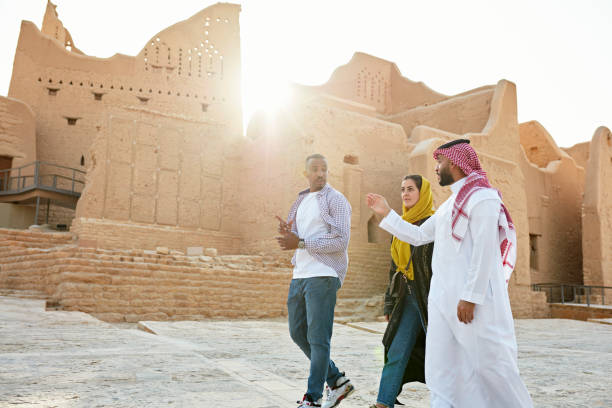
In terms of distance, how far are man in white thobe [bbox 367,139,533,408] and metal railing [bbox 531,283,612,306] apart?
16.4 m

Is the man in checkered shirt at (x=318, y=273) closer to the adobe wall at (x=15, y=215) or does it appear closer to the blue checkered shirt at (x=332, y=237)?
the blue checkered shirt at (x=332, y=237)

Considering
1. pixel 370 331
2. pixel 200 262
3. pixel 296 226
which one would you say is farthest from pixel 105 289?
pixel 296 226

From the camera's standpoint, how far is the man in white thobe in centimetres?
238

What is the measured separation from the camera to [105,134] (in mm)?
17828

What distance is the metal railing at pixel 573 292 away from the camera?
17344 mm

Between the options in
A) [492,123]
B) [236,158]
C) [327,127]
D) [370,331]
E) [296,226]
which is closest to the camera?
[296,226]

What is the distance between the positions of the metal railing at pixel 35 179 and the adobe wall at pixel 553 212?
1774 centimetres

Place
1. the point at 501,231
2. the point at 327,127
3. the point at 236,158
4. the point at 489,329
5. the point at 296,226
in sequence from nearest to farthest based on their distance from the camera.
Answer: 1. the point at 489,329
2. the point at 501,231
3. the point at 296,226
4. the point at 327,127
5. the point at 236,158

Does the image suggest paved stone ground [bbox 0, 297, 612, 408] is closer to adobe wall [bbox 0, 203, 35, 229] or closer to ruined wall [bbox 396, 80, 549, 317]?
ruined wall [bbox 396, 80, 549, 317]

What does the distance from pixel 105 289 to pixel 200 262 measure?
2.38 meters

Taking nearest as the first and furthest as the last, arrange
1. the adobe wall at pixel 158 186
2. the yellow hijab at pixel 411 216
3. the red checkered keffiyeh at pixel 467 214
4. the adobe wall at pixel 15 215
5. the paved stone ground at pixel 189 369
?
1. the red checkered keffiyeh at pixel 467 214
2. the paved stone ground at pixel 189 369
3. the yellow hijab at pixel 411 216
4. the adobe wall at pixel 158 186
5. the adobe wall at pixel 15 215

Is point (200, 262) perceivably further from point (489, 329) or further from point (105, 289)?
point (489, 329)

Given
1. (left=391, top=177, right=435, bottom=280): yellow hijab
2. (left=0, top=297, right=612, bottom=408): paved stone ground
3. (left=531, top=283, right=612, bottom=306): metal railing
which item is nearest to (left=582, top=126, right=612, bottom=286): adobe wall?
(left=531, top=283, right=612, bottom=306): metal railing

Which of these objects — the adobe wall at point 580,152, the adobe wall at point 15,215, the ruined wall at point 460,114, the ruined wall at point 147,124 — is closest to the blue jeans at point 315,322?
the ruined wall at point 147,124
